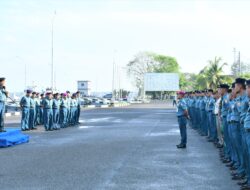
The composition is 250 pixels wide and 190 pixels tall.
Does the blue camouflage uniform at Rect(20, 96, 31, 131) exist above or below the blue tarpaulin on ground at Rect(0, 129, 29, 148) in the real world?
above

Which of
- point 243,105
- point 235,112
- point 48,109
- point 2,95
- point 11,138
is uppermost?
point 2,95

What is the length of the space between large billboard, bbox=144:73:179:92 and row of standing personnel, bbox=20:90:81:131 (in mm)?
69521

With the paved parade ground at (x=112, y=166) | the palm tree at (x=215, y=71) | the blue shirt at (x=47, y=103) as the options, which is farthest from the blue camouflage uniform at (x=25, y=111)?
the palm tree at (x=215, y=71)

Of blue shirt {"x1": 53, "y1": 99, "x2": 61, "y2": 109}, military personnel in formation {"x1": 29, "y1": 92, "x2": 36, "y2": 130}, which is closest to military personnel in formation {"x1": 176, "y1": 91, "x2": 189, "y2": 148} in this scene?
blue shirt {"x1": 53, "y1": 99, "x2": 61, "y2": 109}

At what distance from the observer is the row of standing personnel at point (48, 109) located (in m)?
22.9

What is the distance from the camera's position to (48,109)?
2311cm

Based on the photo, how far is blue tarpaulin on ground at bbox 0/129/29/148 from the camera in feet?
50.5

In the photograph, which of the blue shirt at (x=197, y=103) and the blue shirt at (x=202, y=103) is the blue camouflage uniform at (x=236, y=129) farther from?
the blue shirt at (x=197, y=103)

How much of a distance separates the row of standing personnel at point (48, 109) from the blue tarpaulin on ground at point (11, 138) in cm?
579

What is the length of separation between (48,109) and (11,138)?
23.6 feet

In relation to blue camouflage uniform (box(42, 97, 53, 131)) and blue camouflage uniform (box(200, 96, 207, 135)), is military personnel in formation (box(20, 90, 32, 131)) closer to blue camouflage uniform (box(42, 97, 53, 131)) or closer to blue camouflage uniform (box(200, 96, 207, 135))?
blue camouflage uniform (box(42, 97, 53, 131))

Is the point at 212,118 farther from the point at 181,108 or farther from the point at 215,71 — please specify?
the point at 215,71

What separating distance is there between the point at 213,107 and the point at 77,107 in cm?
1249

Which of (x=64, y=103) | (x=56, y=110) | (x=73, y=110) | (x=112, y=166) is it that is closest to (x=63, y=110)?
(x=64, y=103)
